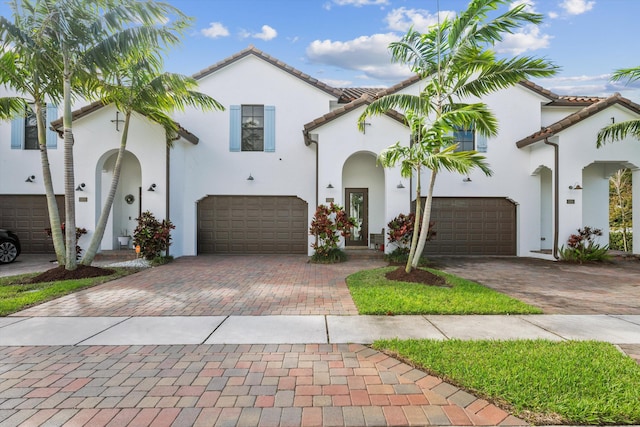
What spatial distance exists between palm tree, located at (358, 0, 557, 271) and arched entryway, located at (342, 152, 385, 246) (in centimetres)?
541

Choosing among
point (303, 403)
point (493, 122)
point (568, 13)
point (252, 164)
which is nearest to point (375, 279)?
point (493, 122)

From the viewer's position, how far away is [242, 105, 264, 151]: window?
1326cm

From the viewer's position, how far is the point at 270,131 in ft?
43.1

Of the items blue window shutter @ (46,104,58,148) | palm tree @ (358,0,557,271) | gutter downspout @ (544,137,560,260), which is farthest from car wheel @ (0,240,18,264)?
gutter downspout @ (544,137,560,260)

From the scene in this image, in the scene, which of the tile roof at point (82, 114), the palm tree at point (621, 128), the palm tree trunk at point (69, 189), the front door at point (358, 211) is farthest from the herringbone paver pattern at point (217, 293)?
the palm tree at point (621, 128)

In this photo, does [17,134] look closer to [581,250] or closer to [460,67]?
[460,67]

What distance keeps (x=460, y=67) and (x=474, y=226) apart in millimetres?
7544

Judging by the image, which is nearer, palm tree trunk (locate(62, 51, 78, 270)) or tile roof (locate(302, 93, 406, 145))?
palm tree trunk (locate(62, 51, 78, 270))

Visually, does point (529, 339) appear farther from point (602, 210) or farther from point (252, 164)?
point (602, 210)

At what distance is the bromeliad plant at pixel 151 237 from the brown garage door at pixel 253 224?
8.14 ft

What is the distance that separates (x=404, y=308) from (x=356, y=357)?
6.70 ft

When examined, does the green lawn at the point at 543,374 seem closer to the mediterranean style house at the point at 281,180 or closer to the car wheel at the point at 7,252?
the mediterranean style house at the point at 281,180

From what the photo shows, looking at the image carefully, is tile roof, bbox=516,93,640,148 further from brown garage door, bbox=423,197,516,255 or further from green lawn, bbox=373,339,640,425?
green lawn, bbox=373,339,640,425

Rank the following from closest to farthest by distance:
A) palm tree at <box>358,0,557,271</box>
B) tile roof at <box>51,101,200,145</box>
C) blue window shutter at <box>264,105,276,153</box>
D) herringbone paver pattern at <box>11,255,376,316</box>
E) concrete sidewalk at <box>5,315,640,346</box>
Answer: concrete sidewalk at <box>5,315,640,346</box> < herringbone paver pattern at <box>11,255,376,316</box> < palm tree at <box>358,0,557,271</box> < tile roof at <box>51,101,200,145</box> < blue window shutter at <box>264,105,276,153</box>
